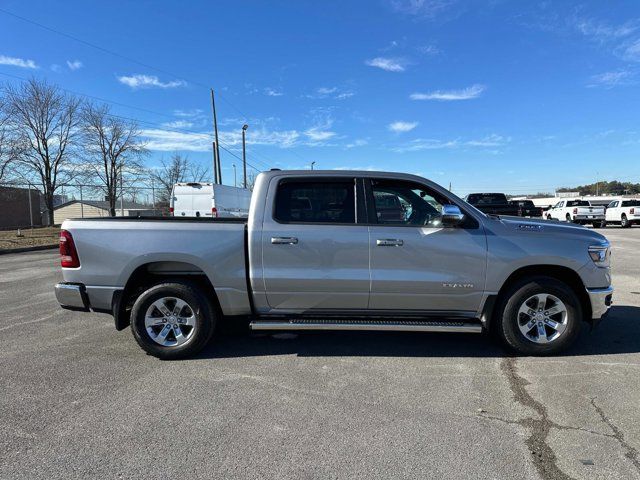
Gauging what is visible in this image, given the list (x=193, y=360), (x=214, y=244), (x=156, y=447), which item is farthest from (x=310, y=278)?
(x=156, y=447)

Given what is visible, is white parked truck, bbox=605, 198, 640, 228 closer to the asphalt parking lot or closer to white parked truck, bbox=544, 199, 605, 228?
white parked truck, bbox=544, 199, 605, 228

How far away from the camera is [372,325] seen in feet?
15.0

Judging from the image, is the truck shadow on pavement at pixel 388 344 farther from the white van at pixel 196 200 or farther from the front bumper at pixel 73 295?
the white van at pixel 196 200

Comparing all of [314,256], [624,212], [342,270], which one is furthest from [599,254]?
[624,212]

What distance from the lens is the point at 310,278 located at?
468cm

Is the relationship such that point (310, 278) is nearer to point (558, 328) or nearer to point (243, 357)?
point (243, 357)

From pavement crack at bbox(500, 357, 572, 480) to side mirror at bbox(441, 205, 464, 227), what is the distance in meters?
1.53

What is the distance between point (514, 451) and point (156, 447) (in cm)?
243

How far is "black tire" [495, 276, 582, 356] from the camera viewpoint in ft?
15.3

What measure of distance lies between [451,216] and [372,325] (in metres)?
1.37

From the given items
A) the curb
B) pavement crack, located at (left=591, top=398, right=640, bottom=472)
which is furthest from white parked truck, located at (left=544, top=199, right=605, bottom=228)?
Answer: pavement crack, located at (left=591, top=398, right=640, bottom=472)

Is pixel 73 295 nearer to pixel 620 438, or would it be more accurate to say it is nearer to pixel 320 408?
pixel 320 408

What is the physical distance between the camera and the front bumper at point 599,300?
184 inches

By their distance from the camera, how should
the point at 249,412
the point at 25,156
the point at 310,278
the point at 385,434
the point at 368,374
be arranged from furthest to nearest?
the point at 25,156
the point at 310,278
the point at 368,374
the point at 249,412
the point at 385,434
